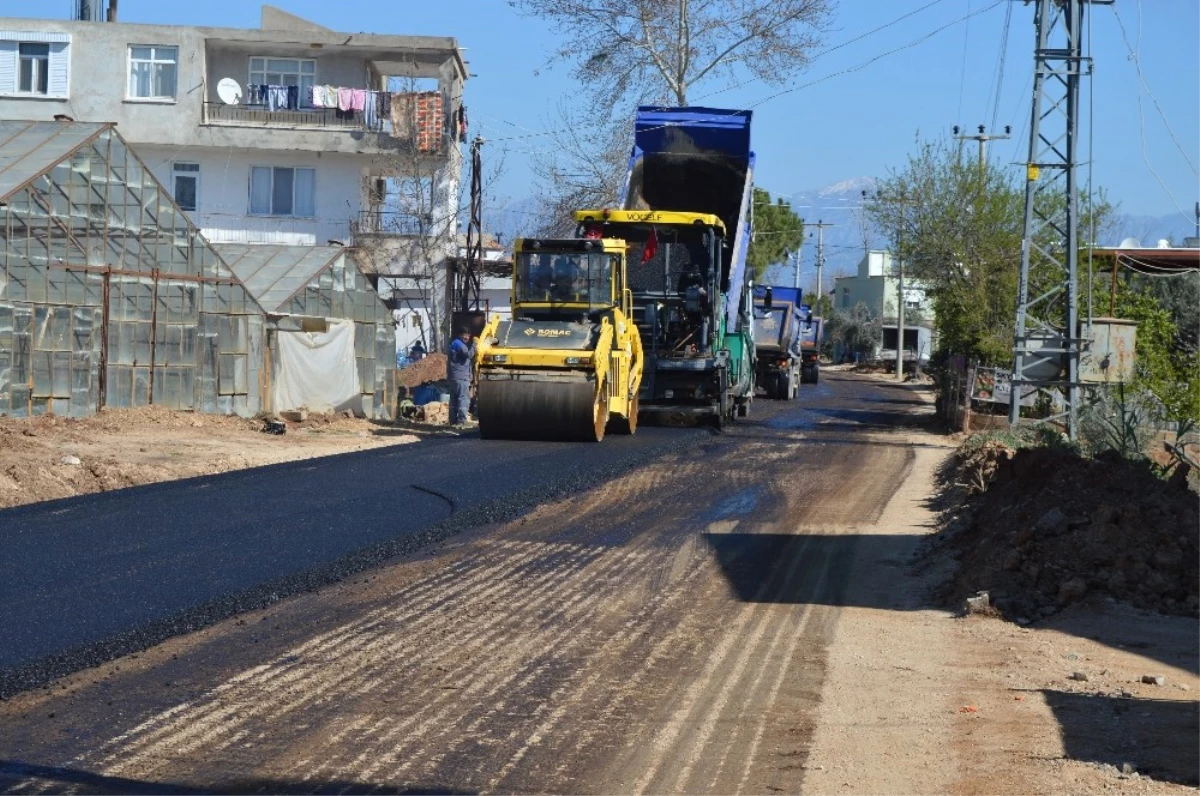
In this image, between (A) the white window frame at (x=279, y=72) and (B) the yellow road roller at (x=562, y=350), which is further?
(A) the white window frame at (x=279, y=72)

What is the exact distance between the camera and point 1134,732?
22.3ft

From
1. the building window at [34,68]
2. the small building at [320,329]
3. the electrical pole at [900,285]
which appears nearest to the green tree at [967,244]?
the electrical pole at [900,285]

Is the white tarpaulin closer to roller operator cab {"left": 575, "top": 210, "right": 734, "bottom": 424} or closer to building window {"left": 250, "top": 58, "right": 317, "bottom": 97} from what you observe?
roller operator cab {"left": 575, "top": 210, "right": 734, "bottom": 424}

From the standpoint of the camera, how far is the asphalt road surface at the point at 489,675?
5.97 meters

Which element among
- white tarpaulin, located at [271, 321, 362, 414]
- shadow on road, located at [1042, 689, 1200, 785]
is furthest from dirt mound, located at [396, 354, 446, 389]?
shadow on road, located at [1042, 689, 1200, 785]

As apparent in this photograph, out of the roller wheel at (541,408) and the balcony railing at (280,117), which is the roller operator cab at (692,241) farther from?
the balcony railing at (280,117)

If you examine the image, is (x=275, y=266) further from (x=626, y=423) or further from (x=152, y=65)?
(x=152, y=65)

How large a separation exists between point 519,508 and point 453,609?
487cm

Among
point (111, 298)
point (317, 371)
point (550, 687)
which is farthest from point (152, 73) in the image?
point (550, 687)

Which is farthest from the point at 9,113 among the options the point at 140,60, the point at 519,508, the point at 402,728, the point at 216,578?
the point at 402,728

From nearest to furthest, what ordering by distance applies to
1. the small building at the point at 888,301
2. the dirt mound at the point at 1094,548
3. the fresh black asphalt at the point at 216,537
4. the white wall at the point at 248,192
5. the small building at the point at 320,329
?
1. the fresh black asphalt at the point at 216,537
2. the dirt mound at the point at 1094,548
3. the small building at the point at 320,329
4. the white wall at the point at 248,192
5. the small building at the point at 888,301

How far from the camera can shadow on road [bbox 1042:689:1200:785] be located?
6254 mm

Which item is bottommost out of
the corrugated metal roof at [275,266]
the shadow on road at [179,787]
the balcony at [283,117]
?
the shadow on road at [179,787]

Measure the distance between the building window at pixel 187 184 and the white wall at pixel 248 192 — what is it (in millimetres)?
135
